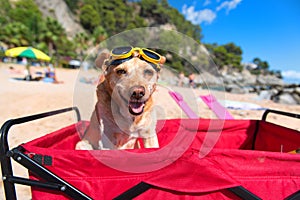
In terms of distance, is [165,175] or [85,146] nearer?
[165,175]

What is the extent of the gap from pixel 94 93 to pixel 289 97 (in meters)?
12.3

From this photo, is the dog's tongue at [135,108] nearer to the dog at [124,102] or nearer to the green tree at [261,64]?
the dog at [124,102]

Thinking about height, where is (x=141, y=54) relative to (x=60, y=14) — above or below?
below

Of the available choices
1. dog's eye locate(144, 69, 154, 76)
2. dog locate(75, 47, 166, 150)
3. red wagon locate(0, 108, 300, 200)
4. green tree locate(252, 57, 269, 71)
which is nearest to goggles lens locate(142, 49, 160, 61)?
dog locate(75, 47, 166, 150)

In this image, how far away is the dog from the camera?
149cm

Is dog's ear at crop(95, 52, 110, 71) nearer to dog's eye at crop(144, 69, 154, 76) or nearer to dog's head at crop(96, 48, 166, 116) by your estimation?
dog's head at crop(96, 48, 166, 116)

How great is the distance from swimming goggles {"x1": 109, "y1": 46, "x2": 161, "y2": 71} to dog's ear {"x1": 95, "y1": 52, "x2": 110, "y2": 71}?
0.28 ft

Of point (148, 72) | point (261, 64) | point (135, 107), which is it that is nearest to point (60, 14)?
point (148, 72)

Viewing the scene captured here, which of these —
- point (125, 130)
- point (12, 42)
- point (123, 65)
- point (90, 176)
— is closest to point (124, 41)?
point (123, 65)

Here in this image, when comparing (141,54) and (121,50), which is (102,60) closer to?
(121,50)

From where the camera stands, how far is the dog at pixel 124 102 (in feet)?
4.88

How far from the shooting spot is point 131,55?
1560mm

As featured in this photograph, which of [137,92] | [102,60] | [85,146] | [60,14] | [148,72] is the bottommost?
[85,146]

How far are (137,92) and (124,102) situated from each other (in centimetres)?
19
